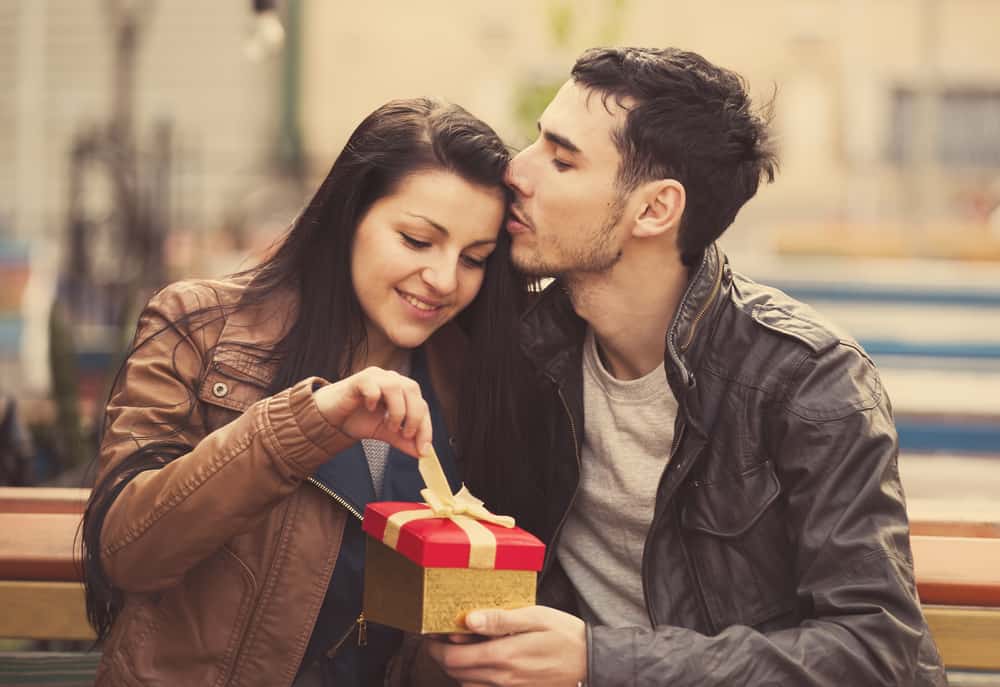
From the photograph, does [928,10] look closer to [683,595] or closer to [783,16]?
[783,16]

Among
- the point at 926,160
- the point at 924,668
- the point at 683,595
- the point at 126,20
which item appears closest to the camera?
the point at 924,668

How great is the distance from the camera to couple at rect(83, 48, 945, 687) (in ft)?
5.82

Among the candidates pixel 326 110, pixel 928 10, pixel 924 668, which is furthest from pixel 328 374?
pixel 326 110

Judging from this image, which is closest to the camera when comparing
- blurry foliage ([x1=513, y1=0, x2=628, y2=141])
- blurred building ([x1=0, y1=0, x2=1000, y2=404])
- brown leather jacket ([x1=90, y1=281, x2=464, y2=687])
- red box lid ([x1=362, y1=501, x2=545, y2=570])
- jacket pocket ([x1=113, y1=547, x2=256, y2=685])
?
red box lid ([x1=362, y1=501, x2=545, y2=570])

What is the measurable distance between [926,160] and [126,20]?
633cm

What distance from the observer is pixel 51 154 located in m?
15.2

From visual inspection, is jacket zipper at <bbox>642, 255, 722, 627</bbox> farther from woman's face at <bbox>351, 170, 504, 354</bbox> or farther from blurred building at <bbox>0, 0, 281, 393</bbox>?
blurred building at <bbox>0, 0, 281, 393</bbox>

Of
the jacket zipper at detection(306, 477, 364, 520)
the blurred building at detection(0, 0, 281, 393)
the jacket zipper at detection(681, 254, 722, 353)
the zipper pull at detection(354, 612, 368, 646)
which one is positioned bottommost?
the blurred building at detection(0, 0, 281, 393)

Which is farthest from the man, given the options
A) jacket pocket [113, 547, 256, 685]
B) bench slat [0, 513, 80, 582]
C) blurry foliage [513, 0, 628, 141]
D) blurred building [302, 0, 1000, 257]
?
blurred building [302, 0, 1000, 257]

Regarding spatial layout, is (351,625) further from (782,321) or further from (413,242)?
(782,321)

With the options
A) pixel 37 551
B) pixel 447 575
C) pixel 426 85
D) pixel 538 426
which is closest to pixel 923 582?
pixel 538 426

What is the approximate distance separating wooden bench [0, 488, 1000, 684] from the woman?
0.23 meters

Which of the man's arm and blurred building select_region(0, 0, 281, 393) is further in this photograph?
blurred building select_region(0, 0, 281, 393)

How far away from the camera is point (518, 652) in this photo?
1.69m
